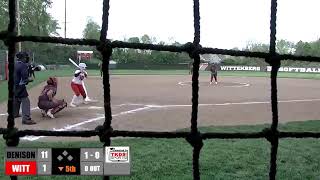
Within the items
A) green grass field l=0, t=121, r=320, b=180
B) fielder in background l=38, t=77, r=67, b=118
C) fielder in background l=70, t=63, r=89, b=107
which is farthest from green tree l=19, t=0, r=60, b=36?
green grass field l=0, t=121, r=320, b=180

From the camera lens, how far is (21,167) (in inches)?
90.1

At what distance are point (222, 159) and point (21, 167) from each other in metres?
3.48

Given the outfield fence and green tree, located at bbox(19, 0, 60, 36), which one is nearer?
the outfield fence

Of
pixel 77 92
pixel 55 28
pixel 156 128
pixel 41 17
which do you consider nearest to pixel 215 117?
pixel 156 128

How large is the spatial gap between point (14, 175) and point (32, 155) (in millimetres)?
139

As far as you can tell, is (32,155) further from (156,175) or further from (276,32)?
(156,175)

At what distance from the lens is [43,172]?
2.24m

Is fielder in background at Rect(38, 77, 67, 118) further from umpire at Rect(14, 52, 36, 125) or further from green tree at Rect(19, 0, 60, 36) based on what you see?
green tree at Rect(19, 0, 60, 36)

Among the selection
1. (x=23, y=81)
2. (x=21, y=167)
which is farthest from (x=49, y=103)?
(x=21, y=167)

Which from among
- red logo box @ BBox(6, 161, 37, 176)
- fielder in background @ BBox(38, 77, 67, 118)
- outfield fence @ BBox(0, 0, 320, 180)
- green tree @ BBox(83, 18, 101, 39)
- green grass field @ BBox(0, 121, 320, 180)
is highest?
green tree @ BBox(83, 18, 101, 39)

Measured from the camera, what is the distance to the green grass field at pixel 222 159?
15.8 ft

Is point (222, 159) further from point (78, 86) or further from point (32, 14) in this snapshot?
point (32, 14)

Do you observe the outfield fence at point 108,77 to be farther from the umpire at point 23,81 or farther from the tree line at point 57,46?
the tree line at point 57,46
